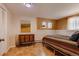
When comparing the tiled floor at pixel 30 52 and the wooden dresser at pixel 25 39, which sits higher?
the wooden dresser at pixel 25 39

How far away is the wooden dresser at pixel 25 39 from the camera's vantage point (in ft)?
12.3

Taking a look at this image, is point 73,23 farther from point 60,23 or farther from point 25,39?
point 25,39

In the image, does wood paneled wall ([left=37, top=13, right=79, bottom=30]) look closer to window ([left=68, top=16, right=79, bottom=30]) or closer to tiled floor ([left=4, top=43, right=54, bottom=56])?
window ([left=68, top=16, right=79, bottom=30])

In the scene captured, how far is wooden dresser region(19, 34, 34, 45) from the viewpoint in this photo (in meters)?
3.74

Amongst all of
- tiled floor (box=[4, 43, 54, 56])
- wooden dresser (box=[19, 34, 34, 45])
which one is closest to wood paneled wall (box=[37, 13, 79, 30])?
tiled floor (box=[4, 43, 54, 56])

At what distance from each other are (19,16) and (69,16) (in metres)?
1.72

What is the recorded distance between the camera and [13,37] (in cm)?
358

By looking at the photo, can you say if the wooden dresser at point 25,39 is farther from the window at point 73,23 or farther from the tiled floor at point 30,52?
the window at point 73,23

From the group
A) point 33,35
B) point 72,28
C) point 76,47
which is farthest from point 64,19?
point 76,47

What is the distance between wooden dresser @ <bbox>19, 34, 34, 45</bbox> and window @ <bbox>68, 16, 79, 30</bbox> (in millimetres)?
1438

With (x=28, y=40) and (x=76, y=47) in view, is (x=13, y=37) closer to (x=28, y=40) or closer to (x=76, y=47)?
(x=28, y=40)

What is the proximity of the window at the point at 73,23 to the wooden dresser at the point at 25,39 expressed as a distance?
1438 mm

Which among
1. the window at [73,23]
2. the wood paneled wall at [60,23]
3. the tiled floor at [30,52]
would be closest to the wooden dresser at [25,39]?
the tiled floor at [30,52]

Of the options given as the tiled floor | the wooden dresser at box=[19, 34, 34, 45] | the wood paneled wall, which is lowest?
the tiled floor
